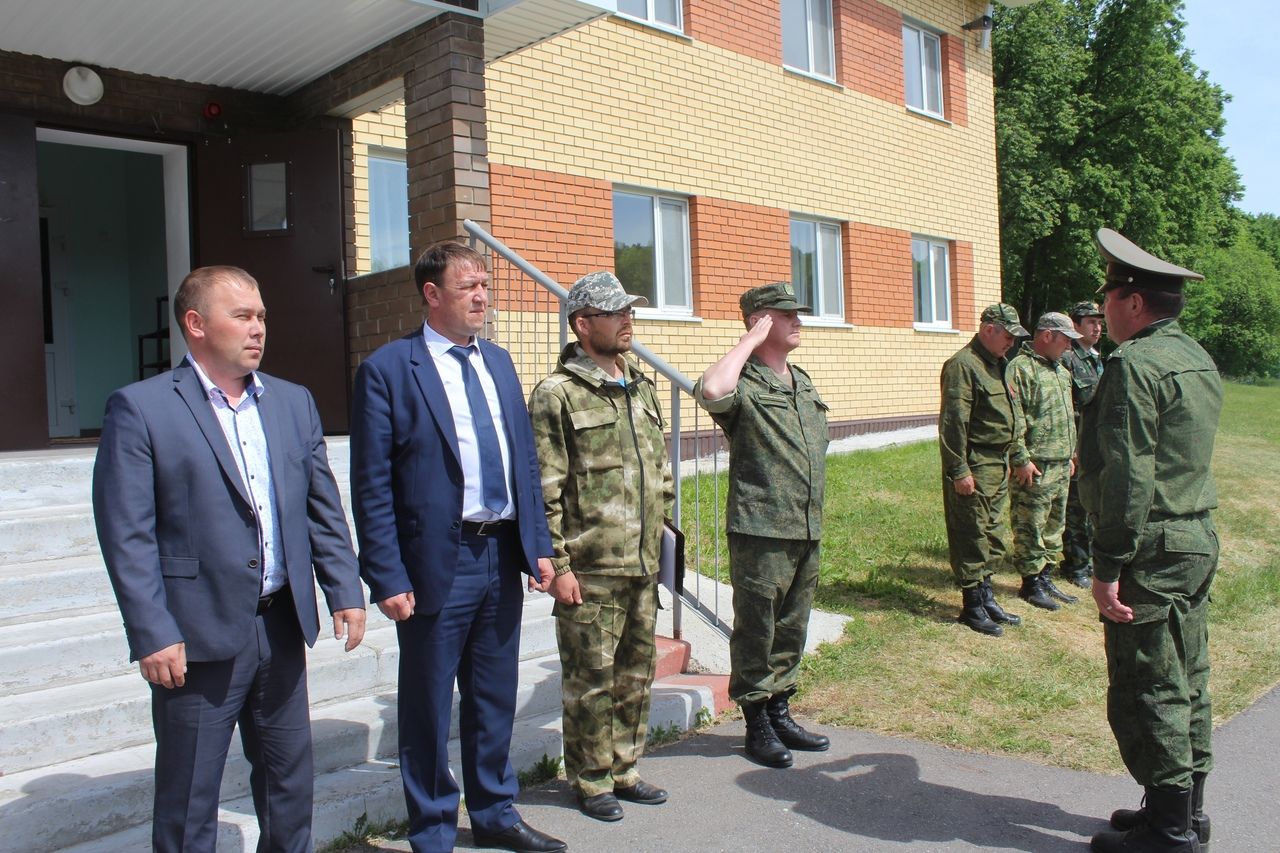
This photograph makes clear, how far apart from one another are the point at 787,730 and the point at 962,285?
12417 millimetres

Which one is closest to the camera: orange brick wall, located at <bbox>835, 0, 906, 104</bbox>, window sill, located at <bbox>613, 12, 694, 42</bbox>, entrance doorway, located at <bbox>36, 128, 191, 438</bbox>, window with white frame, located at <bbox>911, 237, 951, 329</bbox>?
entrance doorway, located at <bbox>36, 128, 191, 438</bbox>

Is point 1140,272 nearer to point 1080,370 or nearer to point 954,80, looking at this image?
point 1080,370

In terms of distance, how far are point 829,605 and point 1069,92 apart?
21.6 m

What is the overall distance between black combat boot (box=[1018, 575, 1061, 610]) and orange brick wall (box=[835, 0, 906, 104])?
8.45m

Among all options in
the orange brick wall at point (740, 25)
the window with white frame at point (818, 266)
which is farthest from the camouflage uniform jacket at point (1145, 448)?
the window with white frame at point (818, 266)

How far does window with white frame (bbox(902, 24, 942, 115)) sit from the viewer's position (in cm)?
1480

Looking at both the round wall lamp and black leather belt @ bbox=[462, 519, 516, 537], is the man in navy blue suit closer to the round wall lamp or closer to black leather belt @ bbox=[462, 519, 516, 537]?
black leather belt @ bbox=[462, 519, 516, 537]

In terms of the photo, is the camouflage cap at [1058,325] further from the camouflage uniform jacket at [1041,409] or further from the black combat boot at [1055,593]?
the black combat boot at [1055,593]

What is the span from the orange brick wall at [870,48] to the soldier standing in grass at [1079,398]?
22.4 ft

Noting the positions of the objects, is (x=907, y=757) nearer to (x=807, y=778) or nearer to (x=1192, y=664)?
(x=807, y=778)

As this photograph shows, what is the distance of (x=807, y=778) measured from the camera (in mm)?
4141

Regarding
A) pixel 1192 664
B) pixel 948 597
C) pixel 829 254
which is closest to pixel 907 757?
pixel 1192 664

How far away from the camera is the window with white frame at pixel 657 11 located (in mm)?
10716

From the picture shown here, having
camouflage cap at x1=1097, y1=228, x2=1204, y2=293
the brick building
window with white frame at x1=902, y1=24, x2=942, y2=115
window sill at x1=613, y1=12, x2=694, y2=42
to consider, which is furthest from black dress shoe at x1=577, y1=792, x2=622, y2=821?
window with white frame at x1=902, y1=24, x2=942, y2=115
